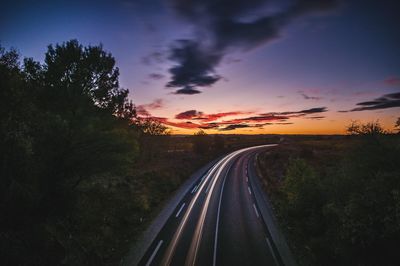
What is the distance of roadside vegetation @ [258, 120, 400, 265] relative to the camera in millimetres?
9836

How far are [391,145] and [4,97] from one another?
59.3 ft

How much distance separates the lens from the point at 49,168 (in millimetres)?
11164

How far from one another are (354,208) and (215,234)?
897 centimetres

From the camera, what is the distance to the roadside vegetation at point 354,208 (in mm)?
9836

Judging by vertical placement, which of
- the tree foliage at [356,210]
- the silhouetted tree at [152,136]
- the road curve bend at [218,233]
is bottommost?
the road curve bend at [218,233]

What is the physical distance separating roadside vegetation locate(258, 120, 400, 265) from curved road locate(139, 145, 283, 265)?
6.98ft

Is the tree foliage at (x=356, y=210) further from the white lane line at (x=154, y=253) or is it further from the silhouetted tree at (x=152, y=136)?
the silhouetted tree at (x=152, y=136)

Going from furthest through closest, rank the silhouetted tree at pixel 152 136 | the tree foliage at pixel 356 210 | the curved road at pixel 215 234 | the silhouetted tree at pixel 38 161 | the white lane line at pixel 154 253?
1. the silhouetted tree at pixel 152 136
2. the curved road at pixel 215 234
3. the white lane line at pixel 154 253
4. the tree foliage at pixel 356 210
5. the silhouetted tree at pixel 38 161

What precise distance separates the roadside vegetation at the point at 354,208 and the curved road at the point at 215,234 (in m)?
2.13

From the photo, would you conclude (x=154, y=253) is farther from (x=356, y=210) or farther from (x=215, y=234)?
(x=356, y=210)

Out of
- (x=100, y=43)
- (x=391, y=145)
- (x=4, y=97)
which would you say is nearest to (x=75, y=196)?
(x=4, y=97)

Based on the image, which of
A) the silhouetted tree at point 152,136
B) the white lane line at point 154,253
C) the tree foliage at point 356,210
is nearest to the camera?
the tree foliage at point 356,210

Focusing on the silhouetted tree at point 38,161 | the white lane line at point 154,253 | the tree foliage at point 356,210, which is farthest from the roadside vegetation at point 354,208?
the silhouetted tree at point 38,161

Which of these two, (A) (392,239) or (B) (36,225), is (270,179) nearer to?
(A) (392,239)
